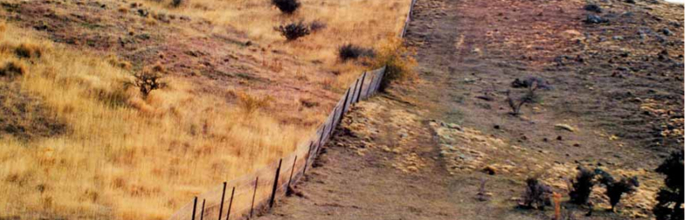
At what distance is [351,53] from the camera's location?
30828 millimetres

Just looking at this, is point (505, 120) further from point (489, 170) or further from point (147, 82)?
point (147, 82)

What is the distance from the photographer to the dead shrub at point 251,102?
21.2 meters

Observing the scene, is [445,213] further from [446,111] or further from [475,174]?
[446,111]

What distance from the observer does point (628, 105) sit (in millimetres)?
26016

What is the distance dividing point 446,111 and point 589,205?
897cm

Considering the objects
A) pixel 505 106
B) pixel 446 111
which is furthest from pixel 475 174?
pixel 505 106

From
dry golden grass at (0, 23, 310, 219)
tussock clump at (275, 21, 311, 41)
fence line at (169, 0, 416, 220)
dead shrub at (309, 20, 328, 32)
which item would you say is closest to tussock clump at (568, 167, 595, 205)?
fence line at (169, 0, 416, 220)

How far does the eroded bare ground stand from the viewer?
15500 mm

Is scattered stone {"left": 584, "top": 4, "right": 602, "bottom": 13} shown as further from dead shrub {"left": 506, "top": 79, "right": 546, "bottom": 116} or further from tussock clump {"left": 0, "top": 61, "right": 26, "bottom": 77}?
tussock clump {"left": 0, "top": 61, "right": 26, "bottom": 77}

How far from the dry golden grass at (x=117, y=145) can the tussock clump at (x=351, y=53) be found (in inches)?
355

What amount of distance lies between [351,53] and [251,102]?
33.0ft

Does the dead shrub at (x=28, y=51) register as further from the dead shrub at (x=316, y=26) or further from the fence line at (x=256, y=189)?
the dead shrub at (x=316, y=26)

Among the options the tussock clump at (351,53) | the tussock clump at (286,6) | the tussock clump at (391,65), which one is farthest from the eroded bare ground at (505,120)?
the tussock clump at (286,6)

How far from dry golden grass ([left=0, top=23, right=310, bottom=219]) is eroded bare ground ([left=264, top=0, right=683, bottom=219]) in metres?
2.02
